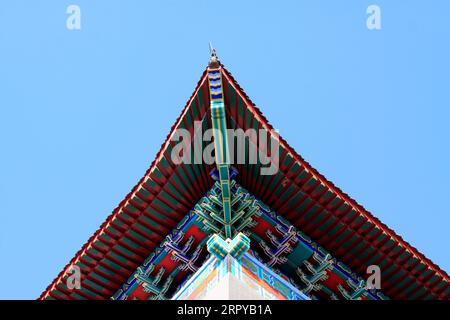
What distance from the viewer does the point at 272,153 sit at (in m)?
12.6

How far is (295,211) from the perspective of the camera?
43.2ft

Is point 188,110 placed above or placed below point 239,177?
above

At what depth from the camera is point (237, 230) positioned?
12812mm

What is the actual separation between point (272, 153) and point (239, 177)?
853 millimetres

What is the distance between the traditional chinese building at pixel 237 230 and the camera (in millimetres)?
12336

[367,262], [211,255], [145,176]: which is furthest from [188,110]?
[367,262]

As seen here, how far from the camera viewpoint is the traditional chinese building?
40.5 ft
